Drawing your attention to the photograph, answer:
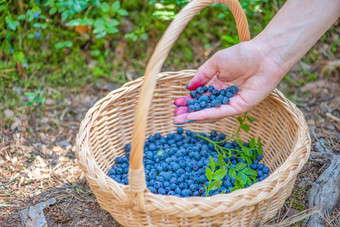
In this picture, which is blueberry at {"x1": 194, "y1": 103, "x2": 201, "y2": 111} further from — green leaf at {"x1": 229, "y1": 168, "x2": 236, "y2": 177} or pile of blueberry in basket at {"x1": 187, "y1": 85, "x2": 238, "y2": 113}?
green leaf at {"x1": 229, "y1": 168, "x2": 236, "y2": 177}

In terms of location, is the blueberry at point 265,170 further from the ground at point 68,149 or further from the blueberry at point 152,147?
the blueberry at point 152,147

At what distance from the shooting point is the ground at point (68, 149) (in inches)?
72.5

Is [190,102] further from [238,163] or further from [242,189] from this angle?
[242,189]

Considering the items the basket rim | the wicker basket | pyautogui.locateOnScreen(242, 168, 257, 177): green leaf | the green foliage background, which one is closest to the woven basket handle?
the wicker basket

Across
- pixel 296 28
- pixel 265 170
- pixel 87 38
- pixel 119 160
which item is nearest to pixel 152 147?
pixel 119 160

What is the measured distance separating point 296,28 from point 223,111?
52 cm

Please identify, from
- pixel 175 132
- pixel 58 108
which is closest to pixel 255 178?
pixel 175 132

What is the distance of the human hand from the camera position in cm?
174

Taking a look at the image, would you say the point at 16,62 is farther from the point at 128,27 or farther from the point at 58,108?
the point at 128,27

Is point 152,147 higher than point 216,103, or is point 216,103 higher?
point 216,103

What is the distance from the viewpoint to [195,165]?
192 cm

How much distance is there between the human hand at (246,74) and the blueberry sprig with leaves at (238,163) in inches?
8.0

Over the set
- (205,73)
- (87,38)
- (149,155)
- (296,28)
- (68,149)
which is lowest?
(68,149)

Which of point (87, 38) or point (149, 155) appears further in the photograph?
point (87, 38)
